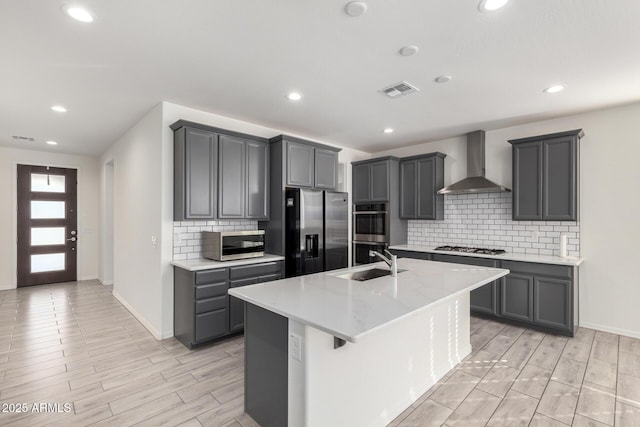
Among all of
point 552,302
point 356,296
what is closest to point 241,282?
point 356,296

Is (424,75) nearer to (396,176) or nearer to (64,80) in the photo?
(396,176)

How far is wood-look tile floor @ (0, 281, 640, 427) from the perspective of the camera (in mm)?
2154

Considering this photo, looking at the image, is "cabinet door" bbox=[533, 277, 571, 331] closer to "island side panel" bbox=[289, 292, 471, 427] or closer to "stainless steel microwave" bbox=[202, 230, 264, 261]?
"island side panel" bbox=[289, 292, 471, 427]

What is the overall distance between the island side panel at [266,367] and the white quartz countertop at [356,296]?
0.14 m

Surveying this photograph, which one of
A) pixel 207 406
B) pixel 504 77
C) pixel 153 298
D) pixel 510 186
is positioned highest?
pixel 504 77

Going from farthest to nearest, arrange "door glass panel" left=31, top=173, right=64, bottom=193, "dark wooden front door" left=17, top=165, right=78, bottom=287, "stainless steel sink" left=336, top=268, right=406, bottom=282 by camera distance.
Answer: "door glass panel" left=31, top=173, right=64, bottom=193
"dark wooden front door" left=17, top=165, right=78, bottom=287
"stainless steel sink" left=336, top=268, right=406, bottom=282

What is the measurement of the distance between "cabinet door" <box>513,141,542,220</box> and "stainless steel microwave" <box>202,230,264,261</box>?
3.41 metres

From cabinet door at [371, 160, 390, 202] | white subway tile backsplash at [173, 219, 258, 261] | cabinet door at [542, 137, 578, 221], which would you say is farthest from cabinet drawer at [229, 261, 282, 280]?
cabinet door at [542, 137, 578, 221]

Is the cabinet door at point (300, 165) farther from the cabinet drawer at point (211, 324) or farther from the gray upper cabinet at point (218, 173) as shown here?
the cabinet drawer at point (211, 324)

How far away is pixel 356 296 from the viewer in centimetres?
199

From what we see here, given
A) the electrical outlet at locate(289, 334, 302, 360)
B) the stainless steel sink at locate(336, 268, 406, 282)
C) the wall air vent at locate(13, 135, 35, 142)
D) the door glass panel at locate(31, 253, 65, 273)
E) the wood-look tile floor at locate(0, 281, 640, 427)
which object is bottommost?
the wood-look tile floor at locate(0, 281, 640, 427)

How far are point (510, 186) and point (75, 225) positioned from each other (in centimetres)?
825

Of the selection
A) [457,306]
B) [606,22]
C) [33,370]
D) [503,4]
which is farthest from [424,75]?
[33,370]

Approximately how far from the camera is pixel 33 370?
2793 mm
